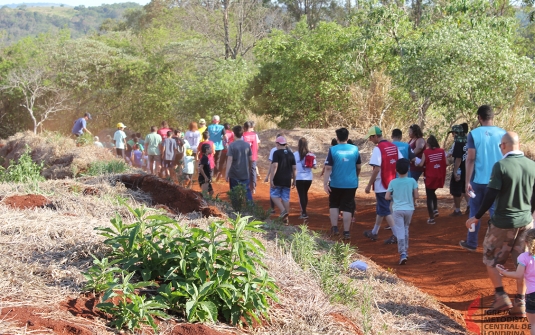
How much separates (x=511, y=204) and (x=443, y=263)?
2434 millimetres

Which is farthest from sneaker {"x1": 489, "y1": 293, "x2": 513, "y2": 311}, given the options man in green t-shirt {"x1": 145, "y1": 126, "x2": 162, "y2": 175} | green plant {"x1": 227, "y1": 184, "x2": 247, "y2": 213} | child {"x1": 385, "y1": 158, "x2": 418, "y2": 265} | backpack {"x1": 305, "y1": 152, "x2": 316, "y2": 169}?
man in green t-shirt {"x1": 145, "y1": 126, "x2": 162, "y2": 175}

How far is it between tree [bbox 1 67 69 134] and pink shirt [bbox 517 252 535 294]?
25009 millimetres

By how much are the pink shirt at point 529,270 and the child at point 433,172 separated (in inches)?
190

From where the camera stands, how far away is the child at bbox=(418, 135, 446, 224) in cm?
1014

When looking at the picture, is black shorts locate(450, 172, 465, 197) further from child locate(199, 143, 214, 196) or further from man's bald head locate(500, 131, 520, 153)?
child locate(199, 143, 214, 196)

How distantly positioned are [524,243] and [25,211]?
5.05m

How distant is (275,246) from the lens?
6723mm

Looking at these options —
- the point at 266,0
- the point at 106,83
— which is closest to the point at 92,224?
the point at 106,83

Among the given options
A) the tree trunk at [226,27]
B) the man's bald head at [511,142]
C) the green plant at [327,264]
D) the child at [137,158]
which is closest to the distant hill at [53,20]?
the tree trunk at [226,27]

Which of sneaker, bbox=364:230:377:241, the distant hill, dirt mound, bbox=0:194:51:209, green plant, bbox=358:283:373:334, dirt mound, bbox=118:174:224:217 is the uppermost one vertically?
the distant hill

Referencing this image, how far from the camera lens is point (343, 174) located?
9.32 metres

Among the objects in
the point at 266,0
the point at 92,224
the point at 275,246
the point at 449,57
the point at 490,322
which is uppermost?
the point at 266,0

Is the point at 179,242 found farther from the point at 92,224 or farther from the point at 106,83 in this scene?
the point at 106,83

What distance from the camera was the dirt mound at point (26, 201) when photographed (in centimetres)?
681
